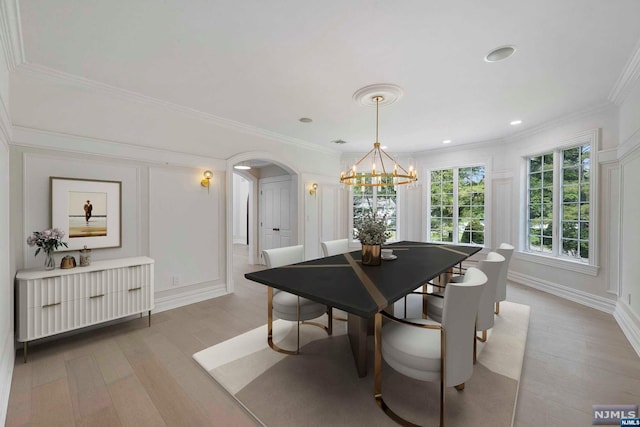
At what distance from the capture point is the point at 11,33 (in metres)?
2.04

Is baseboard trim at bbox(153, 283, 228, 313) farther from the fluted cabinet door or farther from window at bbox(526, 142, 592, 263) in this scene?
window at bbox(526, 142, 592, 263)

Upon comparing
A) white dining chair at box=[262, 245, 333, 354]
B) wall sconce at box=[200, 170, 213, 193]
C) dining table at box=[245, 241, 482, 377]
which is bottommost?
white dining chair at box=[262, 245, 333, 354]

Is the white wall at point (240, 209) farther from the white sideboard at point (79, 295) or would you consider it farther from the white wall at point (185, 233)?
the white sideboard at point (79, 295)

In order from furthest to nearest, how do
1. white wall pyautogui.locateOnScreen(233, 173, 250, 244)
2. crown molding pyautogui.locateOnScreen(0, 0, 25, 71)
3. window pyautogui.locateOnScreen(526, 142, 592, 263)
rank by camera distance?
white wall pyautogui.locateOnScreen(233, 173, 250, 244)
window pyautogui.locateOnScreen(526, 142, 592, 263)
crown molding pyautogui.locateOnScreen(0, 0, 25, 71)

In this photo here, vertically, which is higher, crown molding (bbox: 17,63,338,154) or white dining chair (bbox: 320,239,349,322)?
crown molding (bbox: 17,63,338,154)

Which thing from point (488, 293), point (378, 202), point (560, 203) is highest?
point (378, 202)

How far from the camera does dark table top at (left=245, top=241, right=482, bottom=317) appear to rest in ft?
5.55

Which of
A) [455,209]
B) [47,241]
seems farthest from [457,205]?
[47,241]

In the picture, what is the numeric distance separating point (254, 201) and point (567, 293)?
6.23 meters

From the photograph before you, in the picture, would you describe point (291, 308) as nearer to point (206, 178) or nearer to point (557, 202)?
point (206, 178)

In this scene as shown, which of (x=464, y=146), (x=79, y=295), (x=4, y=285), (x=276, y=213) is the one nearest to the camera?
(x=4, y=285)

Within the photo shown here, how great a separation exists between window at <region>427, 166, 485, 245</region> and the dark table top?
9.84ft

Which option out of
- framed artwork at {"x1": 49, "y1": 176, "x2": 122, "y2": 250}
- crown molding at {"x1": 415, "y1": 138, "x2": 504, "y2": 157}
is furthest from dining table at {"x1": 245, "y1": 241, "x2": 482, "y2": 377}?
crown molding at {"x1": 415, "y1": 138, "x2": 504, "y2": 157}

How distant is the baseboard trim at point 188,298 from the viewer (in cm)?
354
